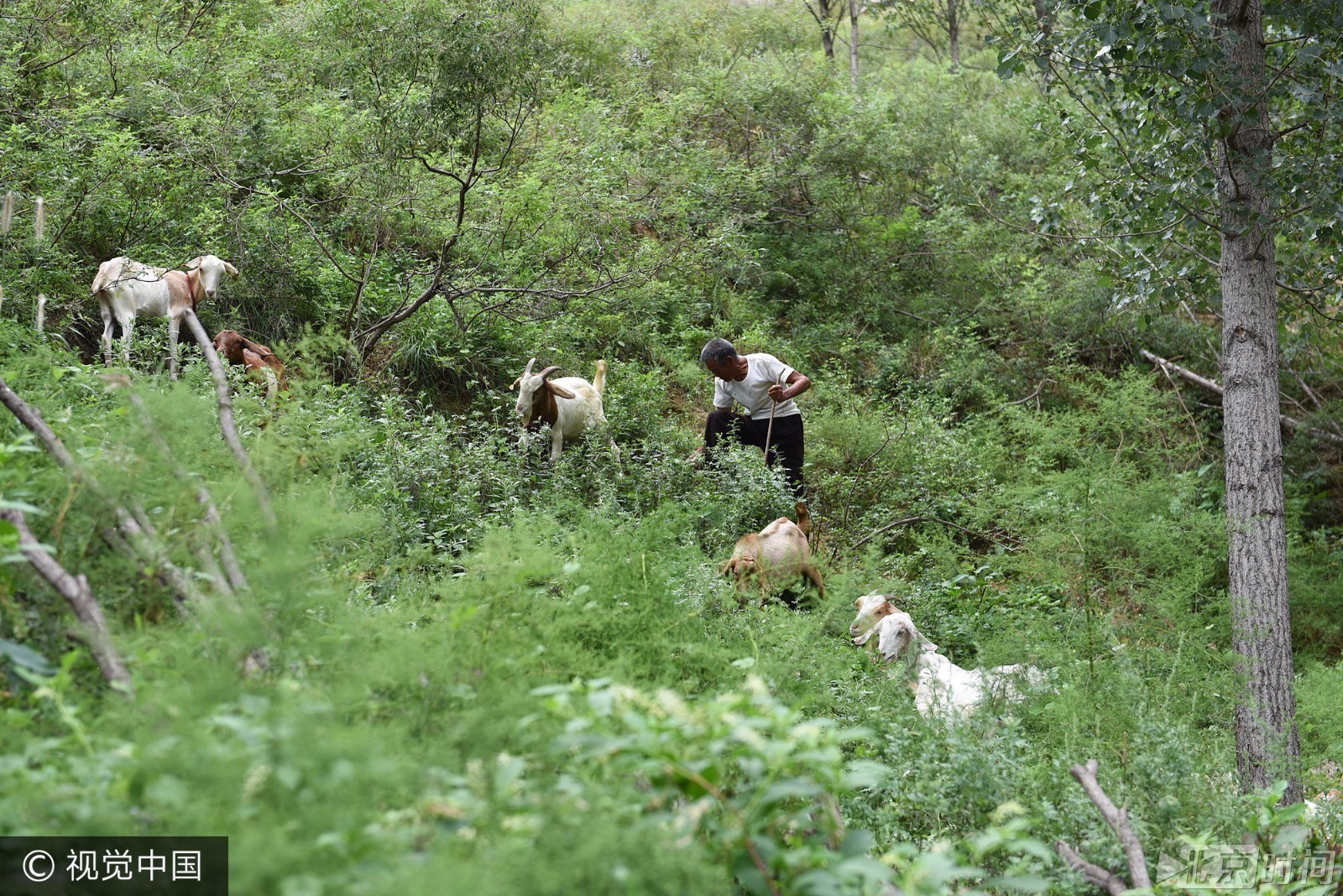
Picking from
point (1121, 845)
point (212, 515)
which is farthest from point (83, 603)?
point (1121, 845)

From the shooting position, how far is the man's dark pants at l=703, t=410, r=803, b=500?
8766 millimetres

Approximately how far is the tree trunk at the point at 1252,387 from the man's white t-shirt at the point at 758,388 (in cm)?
330

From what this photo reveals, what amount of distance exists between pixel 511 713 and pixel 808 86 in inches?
584

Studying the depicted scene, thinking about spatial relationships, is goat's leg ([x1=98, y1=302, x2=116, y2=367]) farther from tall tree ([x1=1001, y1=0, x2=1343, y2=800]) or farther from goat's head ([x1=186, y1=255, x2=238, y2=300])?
tall tree ([x1=1001, y1=0, x2=1343, y2=800])

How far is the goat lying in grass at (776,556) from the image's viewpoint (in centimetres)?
607

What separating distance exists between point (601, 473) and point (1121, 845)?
16.2 feet

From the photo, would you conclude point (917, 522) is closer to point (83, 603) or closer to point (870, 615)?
point (870, 615)

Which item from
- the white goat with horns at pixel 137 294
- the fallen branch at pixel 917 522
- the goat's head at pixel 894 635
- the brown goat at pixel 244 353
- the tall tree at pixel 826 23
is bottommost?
the fallen branch at pixel 917 522

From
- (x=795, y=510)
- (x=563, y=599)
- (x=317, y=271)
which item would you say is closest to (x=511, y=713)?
(x=563, y=599)

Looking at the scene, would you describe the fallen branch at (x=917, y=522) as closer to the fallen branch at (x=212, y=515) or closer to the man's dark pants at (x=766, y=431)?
the man's dark pants at (x=766, y=431)

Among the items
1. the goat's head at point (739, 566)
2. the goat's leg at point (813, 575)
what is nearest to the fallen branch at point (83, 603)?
the goat's head at point (739, 566)

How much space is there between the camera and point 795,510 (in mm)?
7656

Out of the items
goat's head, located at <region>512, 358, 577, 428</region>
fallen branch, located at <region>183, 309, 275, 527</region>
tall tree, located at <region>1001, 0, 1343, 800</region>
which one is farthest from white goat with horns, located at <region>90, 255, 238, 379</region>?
tall tree, located at <region>1001, 0, 1343, 800</region>

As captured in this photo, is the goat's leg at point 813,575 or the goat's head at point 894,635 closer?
the goat's head at point 894,635
